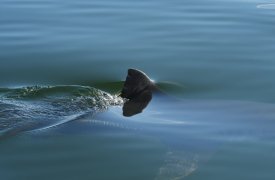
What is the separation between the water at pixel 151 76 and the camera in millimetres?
6660

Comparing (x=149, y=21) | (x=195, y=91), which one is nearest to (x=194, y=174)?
(x=195, y=91)

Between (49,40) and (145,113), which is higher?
(49,40)

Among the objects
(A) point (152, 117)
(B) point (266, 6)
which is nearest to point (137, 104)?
(A) point (152, 117)

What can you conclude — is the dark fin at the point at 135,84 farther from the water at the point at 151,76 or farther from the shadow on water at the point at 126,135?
the water at the point at 151,76

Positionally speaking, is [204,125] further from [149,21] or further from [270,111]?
[149,21]

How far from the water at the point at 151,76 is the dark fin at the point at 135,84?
23 cm

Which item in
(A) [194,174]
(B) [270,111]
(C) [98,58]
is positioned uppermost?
(C) [98,58]

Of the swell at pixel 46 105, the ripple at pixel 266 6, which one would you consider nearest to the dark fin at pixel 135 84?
the swell at pixel 46 105

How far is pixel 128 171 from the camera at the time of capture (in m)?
6.41

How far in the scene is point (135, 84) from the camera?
28.2ft

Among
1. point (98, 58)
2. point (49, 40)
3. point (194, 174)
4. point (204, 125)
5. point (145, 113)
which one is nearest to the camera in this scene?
point (194, 174)

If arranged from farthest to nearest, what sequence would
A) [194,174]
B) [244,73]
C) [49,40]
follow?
[49,40], [244,73], [194,174]

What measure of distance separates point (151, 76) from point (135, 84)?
1411 millimetres

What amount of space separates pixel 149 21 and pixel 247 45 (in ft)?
8.17
